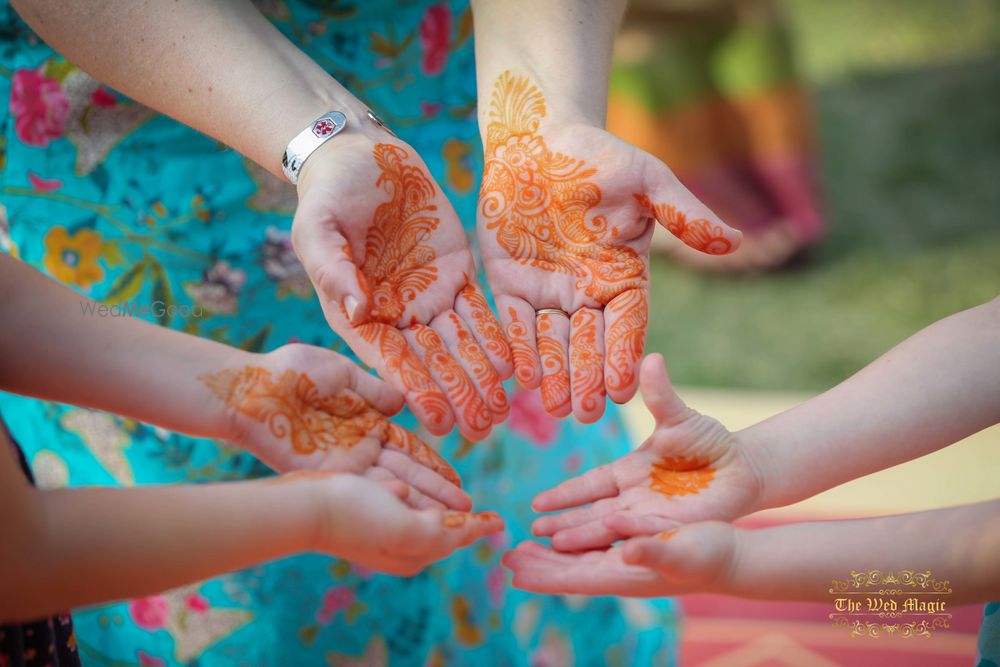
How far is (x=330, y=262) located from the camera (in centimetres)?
111

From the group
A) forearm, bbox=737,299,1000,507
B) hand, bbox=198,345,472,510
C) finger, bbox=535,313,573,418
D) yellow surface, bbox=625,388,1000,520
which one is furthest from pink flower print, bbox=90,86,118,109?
yellow surface, bbox=625,388,1000,520

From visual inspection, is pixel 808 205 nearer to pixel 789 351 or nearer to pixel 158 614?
pixel 789 351

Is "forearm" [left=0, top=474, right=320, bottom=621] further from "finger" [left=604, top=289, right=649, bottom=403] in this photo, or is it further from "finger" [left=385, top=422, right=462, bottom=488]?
"finger" [left=604, top=289, right=649, bottom=403]

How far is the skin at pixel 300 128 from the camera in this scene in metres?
1.15

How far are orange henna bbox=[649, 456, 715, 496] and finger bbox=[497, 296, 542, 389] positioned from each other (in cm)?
19

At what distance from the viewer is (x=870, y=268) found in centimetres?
321

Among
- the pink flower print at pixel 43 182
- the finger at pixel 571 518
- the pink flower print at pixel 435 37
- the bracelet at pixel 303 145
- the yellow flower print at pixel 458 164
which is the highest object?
the pink flower print at pixel 435 37

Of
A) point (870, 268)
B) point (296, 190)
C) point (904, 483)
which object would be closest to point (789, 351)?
point (870, 268)

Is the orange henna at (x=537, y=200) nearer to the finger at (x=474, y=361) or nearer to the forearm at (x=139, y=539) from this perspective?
the finger at (x=474, y=361)

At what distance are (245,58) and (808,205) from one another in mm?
2479

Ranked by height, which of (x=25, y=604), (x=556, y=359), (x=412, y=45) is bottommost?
(x=25, y=604)

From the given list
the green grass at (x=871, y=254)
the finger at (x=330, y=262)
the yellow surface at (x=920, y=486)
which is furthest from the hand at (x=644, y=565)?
the green grass at (x=871, y=254)

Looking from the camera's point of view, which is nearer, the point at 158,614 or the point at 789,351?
the point at 158,614

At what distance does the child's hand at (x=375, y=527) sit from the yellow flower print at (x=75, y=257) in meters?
0.45
